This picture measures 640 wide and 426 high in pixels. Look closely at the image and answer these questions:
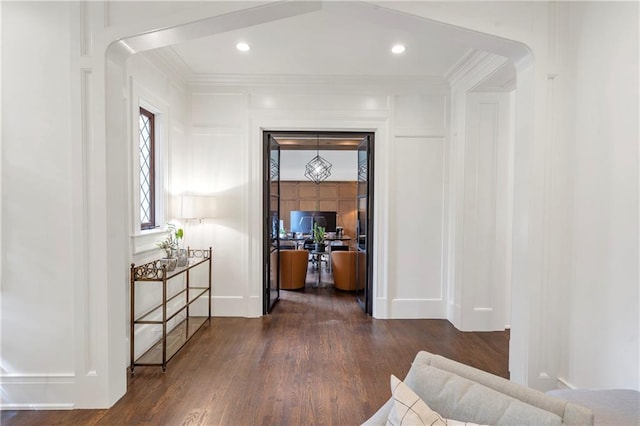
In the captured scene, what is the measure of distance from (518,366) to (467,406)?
1677 millimetres

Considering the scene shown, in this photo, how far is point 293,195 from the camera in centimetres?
994

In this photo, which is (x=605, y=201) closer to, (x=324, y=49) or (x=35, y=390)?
(x=324, y=49)

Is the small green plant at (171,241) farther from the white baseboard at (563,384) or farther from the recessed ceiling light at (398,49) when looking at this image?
the white baseboard at (563,384)

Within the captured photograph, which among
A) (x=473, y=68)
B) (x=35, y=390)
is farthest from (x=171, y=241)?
(x=473, y=68)

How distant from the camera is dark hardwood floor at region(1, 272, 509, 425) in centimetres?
216

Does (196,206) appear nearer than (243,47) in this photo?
No

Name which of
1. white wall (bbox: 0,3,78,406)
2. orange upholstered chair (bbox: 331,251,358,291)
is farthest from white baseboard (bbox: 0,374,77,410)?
orange upholstered chair (bbox: 331,251,358,291)

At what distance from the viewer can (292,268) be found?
5492 mm

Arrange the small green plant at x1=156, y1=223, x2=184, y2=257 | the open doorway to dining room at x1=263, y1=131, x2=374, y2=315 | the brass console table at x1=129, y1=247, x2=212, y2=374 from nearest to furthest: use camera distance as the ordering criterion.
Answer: the brass console table at x1=129, y1=247, x2=212, y2=374
the small green plant at x1=156, y1=223, x2=184, y2=257
the open doorway to dining room at x1=263, y1=131, x2=374, y2=315

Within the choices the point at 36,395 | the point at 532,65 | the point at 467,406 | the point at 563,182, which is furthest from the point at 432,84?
the point at 36,395

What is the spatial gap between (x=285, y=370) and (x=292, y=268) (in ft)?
9.05

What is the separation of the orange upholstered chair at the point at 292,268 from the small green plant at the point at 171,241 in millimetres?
2103

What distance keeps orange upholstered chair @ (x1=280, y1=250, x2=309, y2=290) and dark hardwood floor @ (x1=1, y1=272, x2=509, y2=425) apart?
1.25 meters

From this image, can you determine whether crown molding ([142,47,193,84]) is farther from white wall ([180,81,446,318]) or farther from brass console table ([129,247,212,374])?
brass console table ([129,247,212,374])
